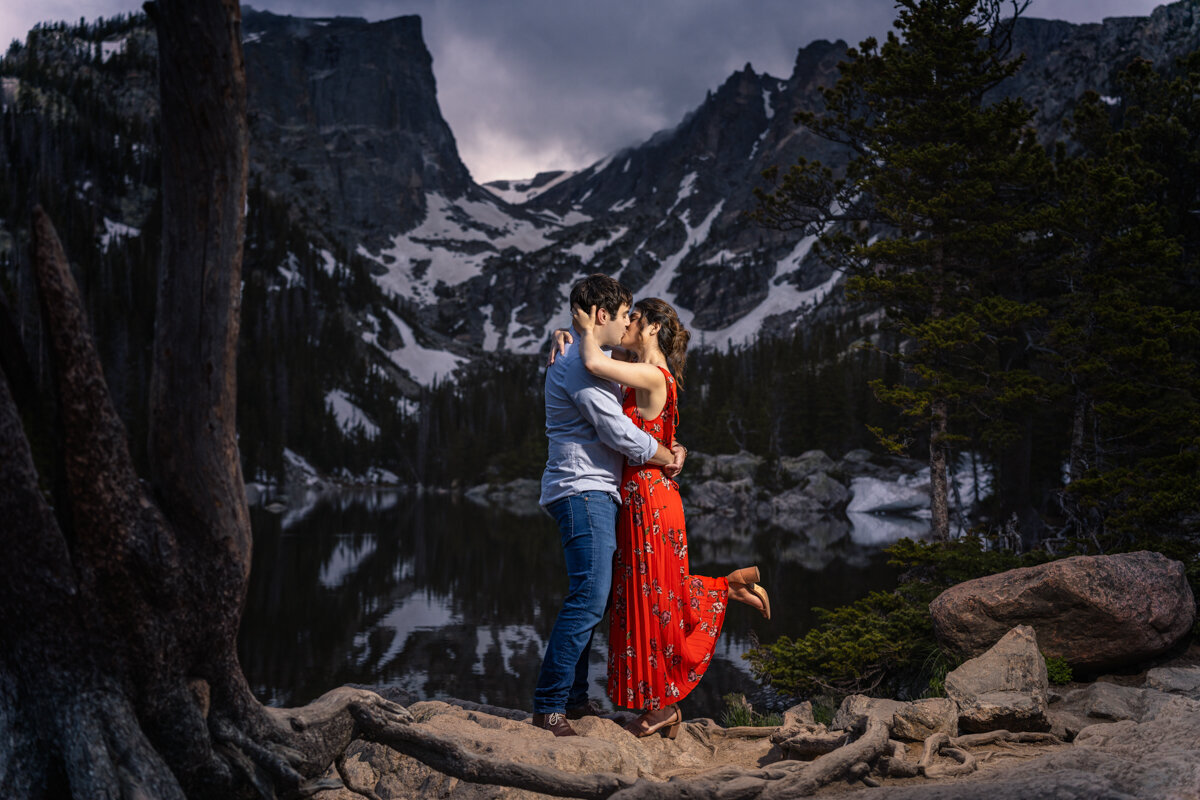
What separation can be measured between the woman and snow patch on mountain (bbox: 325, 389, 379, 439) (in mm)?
98615

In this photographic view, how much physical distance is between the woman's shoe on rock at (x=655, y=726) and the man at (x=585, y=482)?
42cm

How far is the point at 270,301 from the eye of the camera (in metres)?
103

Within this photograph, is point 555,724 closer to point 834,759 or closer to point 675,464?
point 834,759

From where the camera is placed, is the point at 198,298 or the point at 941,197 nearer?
the point at 198,298

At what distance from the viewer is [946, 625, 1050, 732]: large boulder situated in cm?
381

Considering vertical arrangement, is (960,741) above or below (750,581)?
below

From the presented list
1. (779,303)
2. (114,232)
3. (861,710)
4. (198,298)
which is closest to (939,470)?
(861,710)

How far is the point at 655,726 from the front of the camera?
12.8 ft

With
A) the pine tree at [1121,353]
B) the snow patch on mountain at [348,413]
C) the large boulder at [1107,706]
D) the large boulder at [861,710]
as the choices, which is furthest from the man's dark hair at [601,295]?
the snow patch on mountain at [348,413]

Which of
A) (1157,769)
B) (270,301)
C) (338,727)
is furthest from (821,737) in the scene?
(270,301)

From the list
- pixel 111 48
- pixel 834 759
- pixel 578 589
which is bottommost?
pixel 834 759

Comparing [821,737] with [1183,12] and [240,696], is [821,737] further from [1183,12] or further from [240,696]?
[1183,12]

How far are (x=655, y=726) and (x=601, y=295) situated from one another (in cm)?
217

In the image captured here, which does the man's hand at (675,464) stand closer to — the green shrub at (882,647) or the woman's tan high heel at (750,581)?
the woman's tan high heel at (750,581)
